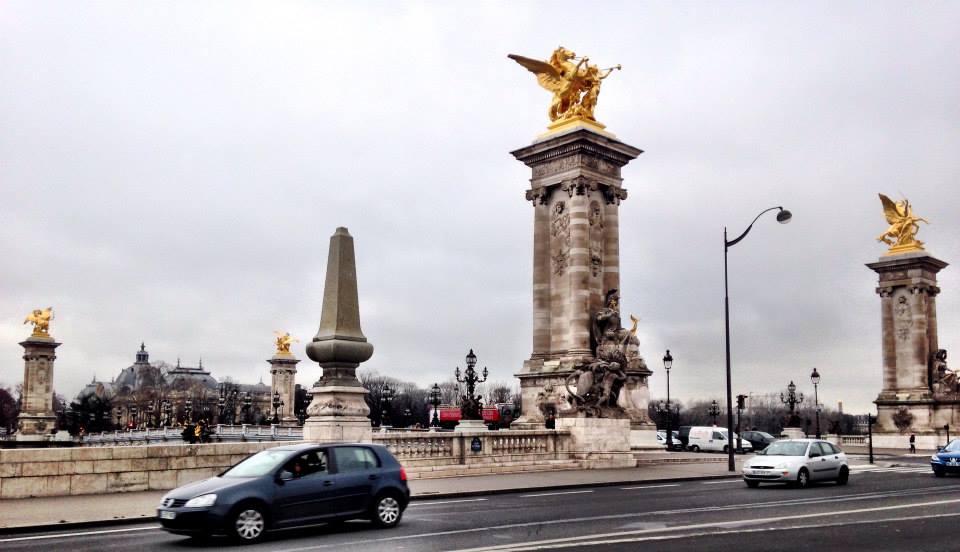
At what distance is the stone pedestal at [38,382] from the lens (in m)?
90.8

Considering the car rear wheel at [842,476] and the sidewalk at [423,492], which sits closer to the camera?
the sidewalk at [423,492]

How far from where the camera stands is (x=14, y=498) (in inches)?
826

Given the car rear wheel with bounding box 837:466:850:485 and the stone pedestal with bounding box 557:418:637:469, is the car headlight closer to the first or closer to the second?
the car rear wheel with bounding box 837:466:850:485

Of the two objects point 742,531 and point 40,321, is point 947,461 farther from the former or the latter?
point 40,321

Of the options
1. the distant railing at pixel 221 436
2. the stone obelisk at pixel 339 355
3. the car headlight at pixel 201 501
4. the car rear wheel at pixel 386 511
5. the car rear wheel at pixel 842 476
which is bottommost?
the distant railing at pixel 221 436

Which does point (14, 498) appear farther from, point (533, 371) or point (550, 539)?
point (533, 371)

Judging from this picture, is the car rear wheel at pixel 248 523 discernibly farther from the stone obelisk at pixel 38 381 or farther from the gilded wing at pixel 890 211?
the stone obelisk at pixel 38 381

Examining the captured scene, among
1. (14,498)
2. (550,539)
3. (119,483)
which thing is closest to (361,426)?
(119,483)

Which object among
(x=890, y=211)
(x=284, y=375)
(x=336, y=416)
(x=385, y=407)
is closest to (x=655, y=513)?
(x=336, y=416)

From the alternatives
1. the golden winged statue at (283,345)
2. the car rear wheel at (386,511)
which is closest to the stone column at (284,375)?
the golden winged statue at (283,345)

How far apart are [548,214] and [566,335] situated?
20.8 feet

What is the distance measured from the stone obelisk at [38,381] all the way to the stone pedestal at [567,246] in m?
61.1

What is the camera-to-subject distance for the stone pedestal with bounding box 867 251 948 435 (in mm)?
66125

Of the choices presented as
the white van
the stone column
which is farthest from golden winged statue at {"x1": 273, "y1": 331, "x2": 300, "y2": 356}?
the white van
